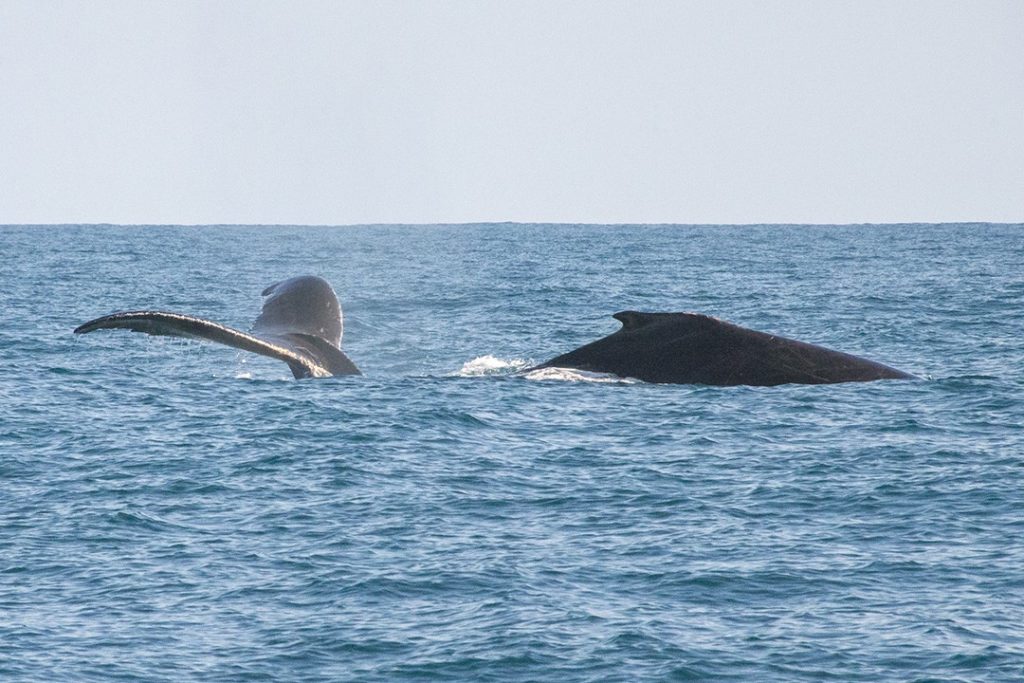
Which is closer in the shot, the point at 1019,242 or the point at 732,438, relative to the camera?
the point at 732,438

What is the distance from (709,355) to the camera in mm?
19453

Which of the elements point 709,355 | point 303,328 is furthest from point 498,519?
point 303,328

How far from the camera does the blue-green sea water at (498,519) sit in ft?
38.6

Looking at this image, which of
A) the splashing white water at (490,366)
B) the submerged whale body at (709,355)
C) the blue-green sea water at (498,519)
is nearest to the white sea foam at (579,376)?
the blue-green sea water at (498,519)

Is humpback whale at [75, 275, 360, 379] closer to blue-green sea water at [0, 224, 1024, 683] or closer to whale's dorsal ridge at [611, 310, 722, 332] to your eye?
blue-green sea water at [0, 224, 1024, 683]

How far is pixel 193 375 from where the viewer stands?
26062 mm

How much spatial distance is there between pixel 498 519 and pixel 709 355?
500 centimetres

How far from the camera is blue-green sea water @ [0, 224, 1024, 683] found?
1177cm

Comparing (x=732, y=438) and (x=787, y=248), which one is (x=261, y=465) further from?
(x=787, y=248)

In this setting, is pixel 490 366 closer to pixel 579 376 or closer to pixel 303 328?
pixel 579 376

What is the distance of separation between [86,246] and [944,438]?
74563 mm

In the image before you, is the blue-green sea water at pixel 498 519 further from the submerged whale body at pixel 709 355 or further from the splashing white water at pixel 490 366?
the submerged whale body at pixel 709 355

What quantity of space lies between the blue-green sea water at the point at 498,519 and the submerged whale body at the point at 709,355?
615 millimetres

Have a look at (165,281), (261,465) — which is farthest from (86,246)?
(261,465)
